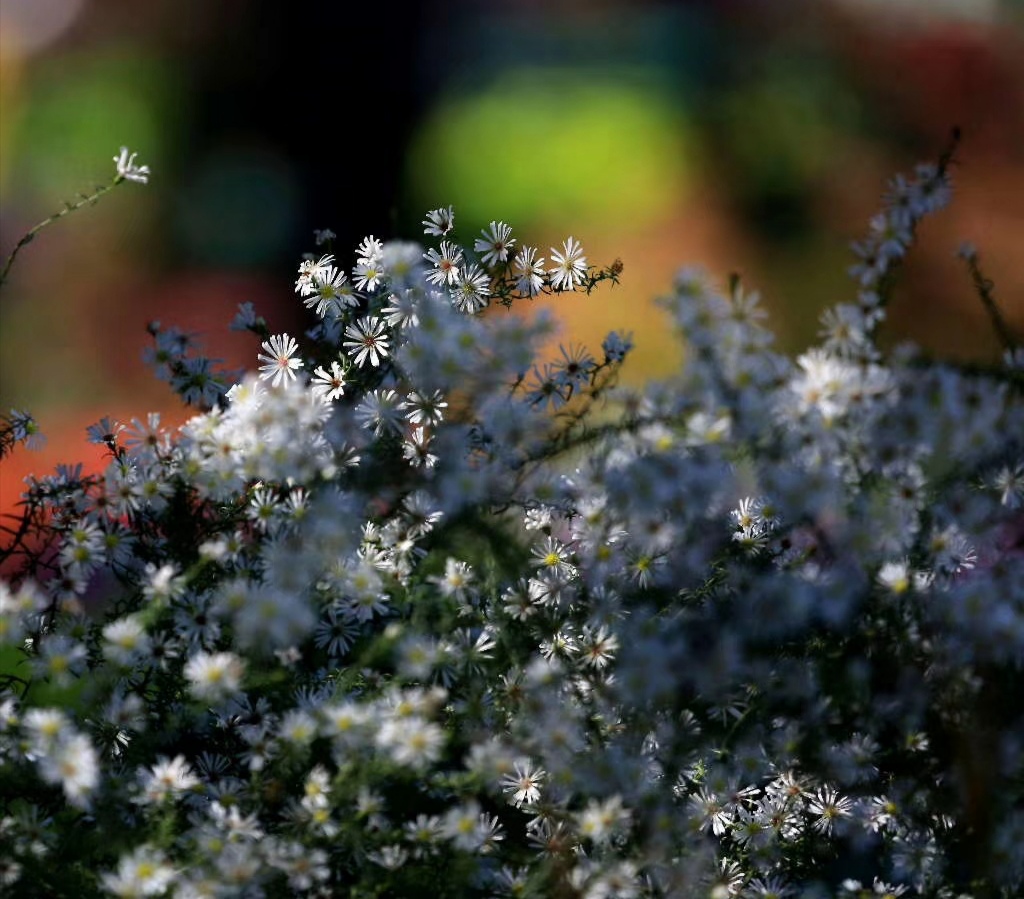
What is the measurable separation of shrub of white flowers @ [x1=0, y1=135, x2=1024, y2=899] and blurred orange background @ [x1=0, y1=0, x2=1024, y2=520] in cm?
265

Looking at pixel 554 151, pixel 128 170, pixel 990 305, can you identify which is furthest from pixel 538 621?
pixel 554 151

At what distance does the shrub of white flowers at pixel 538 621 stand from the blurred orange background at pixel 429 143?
2646mm

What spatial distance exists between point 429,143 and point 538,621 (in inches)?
148

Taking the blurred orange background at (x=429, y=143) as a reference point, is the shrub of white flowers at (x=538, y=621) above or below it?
below

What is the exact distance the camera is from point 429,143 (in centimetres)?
465

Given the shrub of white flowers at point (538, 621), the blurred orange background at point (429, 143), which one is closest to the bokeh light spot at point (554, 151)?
the blurred orange background at point (429, 143)

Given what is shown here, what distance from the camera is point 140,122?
176 inches

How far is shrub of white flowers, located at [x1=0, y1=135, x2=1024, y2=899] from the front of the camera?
919mm

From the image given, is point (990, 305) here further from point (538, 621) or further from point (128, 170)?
point (128, 170)

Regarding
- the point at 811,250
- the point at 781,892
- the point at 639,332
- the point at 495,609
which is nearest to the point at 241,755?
the point at 495,609

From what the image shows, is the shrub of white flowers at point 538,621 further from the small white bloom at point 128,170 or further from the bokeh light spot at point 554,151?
the bokeh light spot at point 554,151

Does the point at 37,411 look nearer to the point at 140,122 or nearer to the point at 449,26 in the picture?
the point at 140,122

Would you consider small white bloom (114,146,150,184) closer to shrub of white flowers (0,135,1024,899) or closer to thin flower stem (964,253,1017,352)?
shrub of white flowers (0,135,1024,899)

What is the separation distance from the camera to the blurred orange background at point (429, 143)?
4.09 meters
